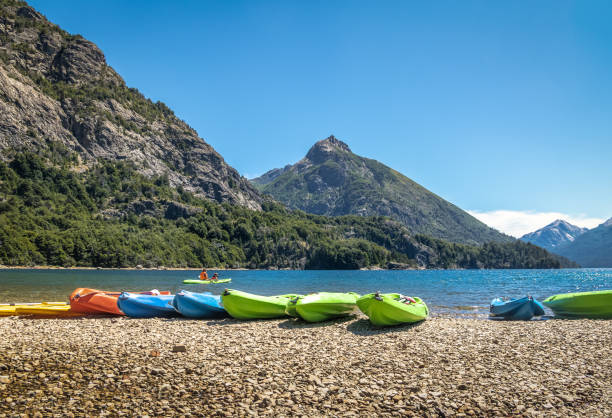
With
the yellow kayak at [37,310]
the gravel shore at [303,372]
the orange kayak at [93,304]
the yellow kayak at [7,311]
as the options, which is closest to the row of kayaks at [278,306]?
the orange kayak at [93,304]

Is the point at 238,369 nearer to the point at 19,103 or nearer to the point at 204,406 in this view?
the point at 204,406

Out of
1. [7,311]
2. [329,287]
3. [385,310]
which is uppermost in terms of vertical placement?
[385,310]

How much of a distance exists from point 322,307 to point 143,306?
914cm

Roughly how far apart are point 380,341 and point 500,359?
3.65 metres

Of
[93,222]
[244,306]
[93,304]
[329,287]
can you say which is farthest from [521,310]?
[93,222]

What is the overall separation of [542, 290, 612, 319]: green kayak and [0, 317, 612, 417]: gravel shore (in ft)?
22.6

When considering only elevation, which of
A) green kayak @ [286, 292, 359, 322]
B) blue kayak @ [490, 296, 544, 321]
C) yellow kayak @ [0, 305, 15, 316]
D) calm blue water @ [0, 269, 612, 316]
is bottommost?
calm blue water @ [0, 269, 612, 316]

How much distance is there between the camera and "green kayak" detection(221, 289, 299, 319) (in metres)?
17.4

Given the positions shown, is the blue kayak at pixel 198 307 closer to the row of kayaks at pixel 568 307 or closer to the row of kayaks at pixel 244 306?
the row of kayaks at pixel 244 306

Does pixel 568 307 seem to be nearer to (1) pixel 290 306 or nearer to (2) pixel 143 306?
(1) pixel 290 306

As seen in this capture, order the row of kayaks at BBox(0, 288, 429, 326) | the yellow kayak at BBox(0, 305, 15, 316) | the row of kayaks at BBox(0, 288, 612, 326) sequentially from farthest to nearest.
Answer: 1. the yellow kayak at BBox(0, 305, 15, 316)
2. the row of kayaks at BBox(0, 288, 612, 326)
3. the row of kayaks at BBox(0, 288, 429, 326)

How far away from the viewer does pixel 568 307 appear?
68.3ft

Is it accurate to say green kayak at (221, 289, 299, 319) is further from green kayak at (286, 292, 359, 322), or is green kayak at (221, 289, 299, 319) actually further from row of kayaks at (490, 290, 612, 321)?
row of kayaks at (490, 290, 612, 321)

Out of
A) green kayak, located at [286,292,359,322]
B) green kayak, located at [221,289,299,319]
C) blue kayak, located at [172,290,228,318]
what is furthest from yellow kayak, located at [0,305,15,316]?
green kayak, located at [286,292,359,322]
